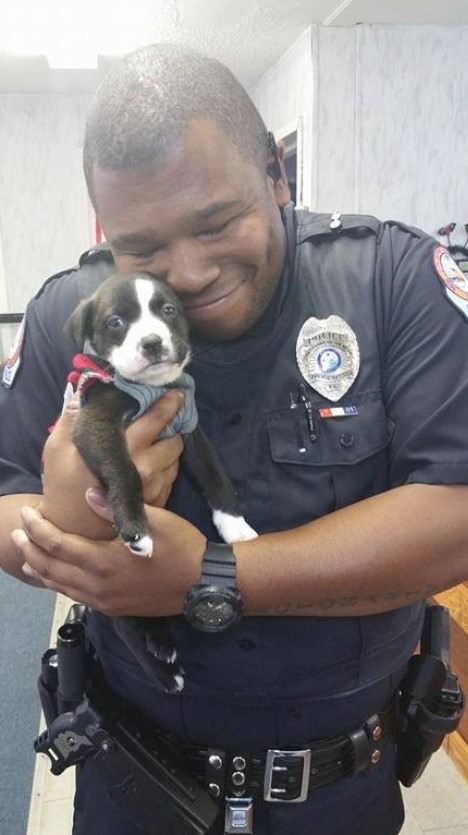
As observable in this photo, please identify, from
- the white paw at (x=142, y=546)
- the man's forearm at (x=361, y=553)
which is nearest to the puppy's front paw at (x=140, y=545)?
the white paw at (x=142, y=546)

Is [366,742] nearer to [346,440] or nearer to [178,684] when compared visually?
[178,684]

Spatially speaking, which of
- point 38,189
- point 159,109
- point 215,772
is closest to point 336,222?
point 159,109

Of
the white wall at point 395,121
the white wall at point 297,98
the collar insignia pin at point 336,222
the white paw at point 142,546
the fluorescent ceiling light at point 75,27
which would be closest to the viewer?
the white paw at point 142,546

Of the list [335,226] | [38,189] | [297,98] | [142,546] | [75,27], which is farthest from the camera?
[38,189]

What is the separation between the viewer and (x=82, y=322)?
994 mm

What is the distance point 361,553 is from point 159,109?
1.98 feet

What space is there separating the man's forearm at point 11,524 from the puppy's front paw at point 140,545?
201mm

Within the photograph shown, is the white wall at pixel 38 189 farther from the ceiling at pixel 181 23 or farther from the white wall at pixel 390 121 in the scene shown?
the white wall at pixel 390 121

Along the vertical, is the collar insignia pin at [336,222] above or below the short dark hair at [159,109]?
below

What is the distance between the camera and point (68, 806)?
2.01m

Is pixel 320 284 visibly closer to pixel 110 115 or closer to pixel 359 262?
pixel 359 262

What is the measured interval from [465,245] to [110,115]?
10.5 ft

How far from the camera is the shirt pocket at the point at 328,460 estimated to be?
962mm

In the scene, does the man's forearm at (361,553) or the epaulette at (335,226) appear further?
the epaulette at (335,226)
